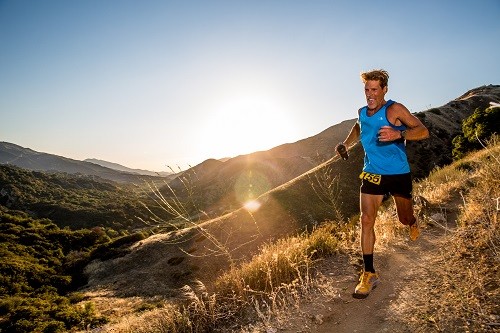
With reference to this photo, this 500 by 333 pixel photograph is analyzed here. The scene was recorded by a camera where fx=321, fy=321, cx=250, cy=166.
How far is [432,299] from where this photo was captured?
3.48 meters

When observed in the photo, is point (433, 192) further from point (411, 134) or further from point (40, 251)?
point (40, 251)

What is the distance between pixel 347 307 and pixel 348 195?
42.5m

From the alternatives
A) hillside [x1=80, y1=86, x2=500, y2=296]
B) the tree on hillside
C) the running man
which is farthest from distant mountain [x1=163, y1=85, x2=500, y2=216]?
the running man

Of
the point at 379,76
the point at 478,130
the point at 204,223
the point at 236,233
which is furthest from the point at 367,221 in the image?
the point at 204,223

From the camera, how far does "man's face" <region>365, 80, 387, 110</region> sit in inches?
175

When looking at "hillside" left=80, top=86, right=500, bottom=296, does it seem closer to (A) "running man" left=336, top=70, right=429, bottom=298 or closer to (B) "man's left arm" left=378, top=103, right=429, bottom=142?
(A) "running man" left=336, top=70, right=429, bottom=298

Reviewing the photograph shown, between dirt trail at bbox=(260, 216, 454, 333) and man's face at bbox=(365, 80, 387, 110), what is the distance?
2.41m

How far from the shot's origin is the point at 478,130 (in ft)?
113

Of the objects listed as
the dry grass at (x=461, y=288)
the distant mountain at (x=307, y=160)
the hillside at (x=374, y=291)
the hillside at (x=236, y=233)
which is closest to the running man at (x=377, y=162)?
the hillside at (x=374, y=291)

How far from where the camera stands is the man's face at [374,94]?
14.6 ft

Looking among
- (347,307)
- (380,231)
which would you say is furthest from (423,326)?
(380,231)

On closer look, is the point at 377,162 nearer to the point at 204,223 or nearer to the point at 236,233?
the point at 236,233

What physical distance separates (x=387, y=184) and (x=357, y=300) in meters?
1.60

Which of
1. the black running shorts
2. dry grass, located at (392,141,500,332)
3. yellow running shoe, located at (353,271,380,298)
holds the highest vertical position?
the black running shorts
